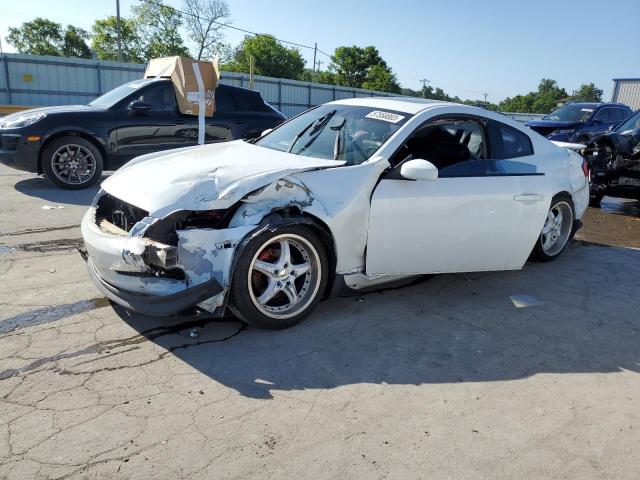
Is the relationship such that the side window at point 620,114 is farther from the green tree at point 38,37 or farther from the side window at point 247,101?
the green tree at point 38,37

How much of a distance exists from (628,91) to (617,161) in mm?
23867

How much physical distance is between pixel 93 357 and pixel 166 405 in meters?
0.72

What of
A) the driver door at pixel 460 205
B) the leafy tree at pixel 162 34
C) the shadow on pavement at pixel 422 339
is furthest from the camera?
the leafy tree at pixel 162 34

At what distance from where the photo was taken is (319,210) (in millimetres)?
3531

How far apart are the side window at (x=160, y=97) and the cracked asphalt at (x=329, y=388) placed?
4.45 metres

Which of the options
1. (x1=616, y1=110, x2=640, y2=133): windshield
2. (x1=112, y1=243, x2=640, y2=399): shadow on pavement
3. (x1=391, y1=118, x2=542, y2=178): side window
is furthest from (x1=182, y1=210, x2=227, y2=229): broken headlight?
(x1=616, y1=110, x2=640, y2=133): windshield

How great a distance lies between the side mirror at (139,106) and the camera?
7.97 metres

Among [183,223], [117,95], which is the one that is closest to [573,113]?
[117,95]

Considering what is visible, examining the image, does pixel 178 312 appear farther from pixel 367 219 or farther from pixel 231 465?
pixel 367 219

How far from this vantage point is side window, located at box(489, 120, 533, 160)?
455 centimetres

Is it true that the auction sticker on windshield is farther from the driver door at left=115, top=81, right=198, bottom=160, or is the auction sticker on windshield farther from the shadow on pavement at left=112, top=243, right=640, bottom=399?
the driver door at left=115, top=81, right=198, bottom=160

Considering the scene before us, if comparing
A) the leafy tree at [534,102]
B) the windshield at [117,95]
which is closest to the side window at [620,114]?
the windshield at [117,95]

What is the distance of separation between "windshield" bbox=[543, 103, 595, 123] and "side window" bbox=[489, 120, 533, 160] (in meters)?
10.5

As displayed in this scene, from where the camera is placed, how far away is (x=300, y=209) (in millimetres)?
3465
